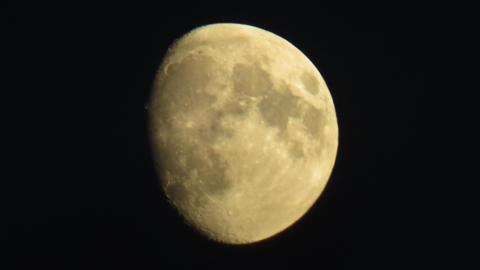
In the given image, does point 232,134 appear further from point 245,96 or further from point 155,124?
point 155,124

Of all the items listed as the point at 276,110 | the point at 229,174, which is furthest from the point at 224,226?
the point at 276,110

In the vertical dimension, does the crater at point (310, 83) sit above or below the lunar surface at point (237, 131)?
above

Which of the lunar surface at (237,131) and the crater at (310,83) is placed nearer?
the lunar surface at (237,131)

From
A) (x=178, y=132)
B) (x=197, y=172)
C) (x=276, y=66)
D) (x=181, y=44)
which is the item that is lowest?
(x=197, y=172)

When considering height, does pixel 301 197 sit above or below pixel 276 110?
below
